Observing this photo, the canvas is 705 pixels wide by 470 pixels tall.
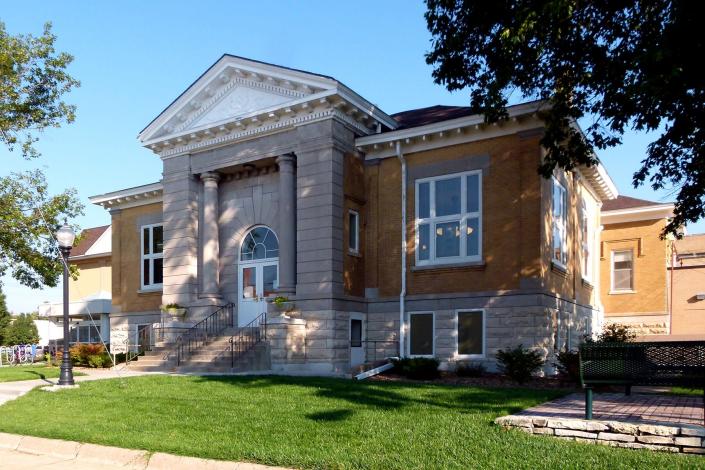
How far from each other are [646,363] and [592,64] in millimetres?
7191

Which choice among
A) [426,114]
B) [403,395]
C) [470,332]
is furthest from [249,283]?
[403,395]

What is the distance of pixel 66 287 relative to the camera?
1448 centimetres

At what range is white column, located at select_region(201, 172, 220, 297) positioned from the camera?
21016mm

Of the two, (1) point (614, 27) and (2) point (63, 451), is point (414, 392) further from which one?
(1) point (614, 27)

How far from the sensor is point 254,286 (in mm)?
20766

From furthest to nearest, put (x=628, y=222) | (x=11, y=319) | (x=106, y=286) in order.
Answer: (x=11, y=319) → (x=106, y=286) → (x=628, y=222)

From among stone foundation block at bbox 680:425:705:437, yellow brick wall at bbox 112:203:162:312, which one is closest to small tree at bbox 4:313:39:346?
yellow brick wall at bbox 112:203:162:312

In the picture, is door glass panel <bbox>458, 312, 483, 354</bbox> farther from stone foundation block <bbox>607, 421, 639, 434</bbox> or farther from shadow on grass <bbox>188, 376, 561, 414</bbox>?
stone foundation block <bbox>607, 421, 639, 434</bbox>

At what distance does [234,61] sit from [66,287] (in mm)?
9389

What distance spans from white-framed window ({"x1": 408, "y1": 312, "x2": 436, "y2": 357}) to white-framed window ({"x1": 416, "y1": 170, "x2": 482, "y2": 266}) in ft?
5.15

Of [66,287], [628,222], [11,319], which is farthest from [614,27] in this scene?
[11,319]

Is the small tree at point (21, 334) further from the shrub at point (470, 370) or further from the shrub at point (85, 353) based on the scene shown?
the shrub at point (470, 370)

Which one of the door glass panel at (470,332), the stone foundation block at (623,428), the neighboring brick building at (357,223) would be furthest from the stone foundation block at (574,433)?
the door glass panel at (470,332)

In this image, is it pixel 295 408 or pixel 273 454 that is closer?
pixel 273 454
